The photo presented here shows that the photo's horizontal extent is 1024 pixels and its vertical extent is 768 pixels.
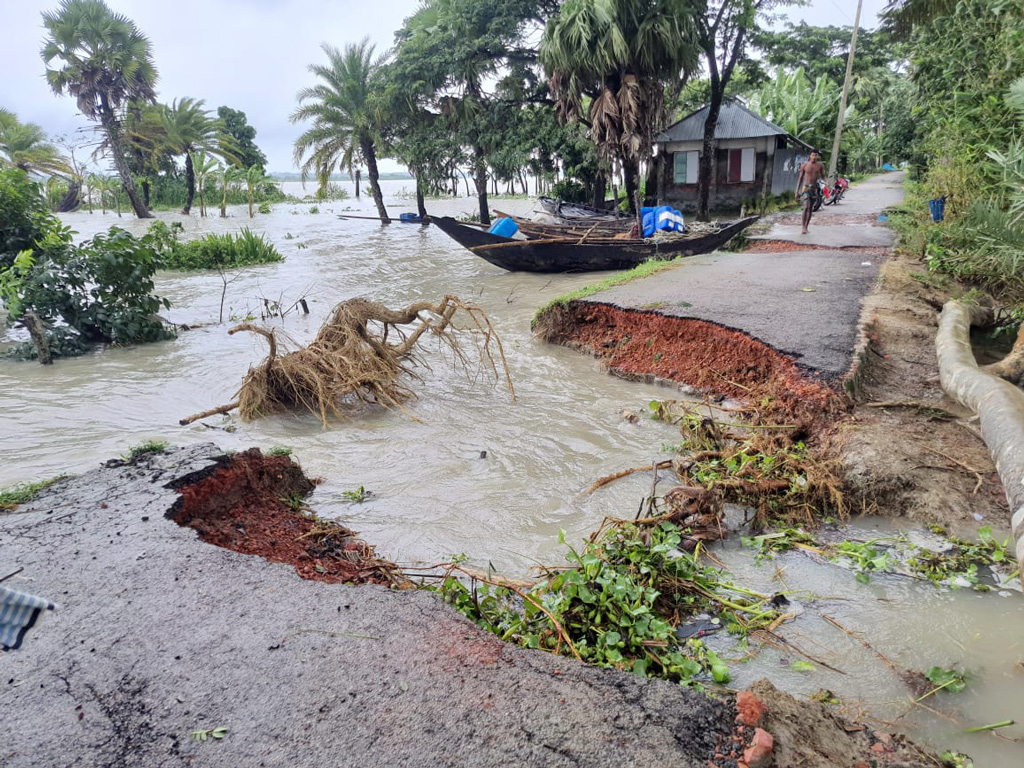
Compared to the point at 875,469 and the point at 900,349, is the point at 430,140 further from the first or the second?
the point at 875,469

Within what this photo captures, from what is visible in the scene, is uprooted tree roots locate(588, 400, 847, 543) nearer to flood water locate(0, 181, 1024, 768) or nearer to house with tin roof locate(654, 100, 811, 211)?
flood water locate(0, 181, 1024, 768)

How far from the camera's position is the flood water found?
2826 mm

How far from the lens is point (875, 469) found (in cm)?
434

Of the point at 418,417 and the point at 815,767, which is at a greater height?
the point at 815,767

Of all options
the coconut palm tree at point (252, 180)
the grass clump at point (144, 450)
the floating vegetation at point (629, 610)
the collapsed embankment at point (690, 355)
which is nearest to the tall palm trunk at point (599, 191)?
the collapsed embankment at point (690, 355)

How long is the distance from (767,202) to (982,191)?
15827 mm

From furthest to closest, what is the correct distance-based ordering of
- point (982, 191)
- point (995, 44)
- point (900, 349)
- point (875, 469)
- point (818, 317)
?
point (995, 44), point (982, 191), point (818, 317), point (900, 349), point (875, 469)

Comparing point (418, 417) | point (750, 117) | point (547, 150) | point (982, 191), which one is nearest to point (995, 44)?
point (982, 191)

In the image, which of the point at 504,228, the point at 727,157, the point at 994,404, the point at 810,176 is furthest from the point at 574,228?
the point at 994,404

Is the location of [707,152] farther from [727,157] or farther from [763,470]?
[763,470]

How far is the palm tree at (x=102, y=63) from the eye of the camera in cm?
2814

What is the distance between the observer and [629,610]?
2.80 metres

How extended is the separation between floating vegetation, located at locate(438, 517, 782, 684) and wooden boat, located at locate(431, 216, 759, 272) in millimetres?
11123

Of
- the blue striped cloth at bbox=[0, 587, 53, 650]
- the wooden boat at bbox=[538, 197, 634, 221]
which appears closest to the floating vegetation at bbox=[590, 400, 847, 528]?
the blue striped cloth at bbox=[0, 587, 53, 650]
